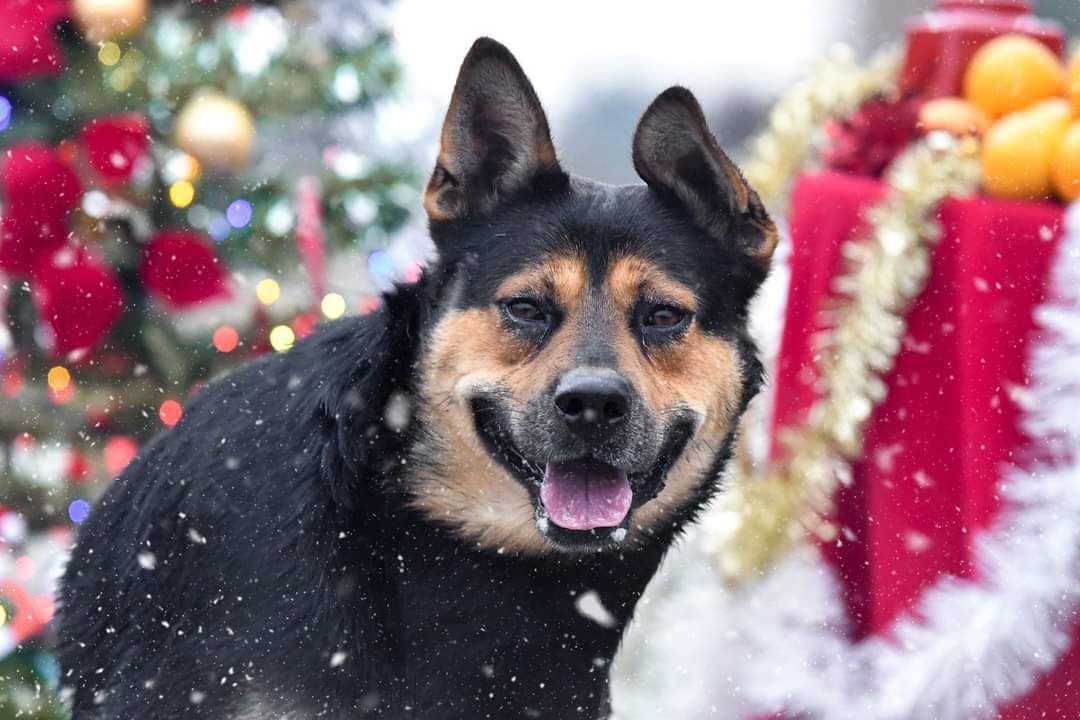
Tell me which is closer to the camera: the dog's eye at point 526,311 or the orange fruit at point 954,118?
the dog's eye at point 526,311

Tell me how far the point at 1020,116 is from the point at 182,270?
9.14ft

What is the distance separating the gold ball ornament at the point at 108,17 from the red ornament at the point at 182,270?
72cm

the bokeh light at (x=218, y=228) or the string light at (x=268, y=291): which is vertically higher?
the bokeh light at (x=218, y=228)

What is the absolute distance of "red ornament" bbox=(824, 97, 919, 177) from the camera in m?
4.03

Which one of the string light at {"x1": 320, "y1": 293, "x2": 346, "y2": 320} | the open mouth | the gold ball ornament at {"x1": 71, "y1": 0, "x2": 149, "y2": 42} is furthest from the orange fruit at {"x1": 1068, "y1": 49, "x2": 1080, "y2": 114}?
the gold ball ornament at {"x1": 71, "y1": 0, "x2": 149, "y2": 42}

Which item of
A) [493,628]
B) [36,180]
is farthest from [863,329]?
[36,180]

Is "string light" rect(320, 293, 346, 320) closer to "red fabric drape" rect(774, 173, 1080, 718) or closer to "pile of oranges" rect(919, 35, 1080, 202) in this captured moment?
"red fabric drape" rect(774, 173, 1080, 718)

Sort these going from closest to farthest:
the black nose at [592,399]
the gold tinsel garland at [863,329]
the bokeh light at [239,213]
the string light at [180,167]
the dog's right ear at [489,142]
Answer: the black nose at [592,399]
the dog's right ear at [489,142]
the gold tinsel garland at [863,329]
the string light at [180,167]
the bokeh light at [239,213]

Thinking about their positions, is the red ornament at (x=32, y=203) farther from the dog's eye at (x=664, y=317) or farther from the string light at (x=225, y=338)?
the dog's eye at (x=664, y=317)

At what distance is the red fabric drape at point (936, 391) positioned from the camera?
3.38 metres

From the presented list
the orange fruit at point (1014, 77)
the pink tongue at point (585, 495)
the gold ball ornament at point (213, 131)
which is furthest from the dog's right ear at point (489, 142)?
the gold ball ornament at point (213, 131)

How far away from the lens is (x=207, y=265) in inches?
176

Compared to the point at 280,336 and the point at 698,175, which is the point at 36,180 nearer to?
the point at 280,336

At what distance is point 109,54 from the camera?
14.5 ft
